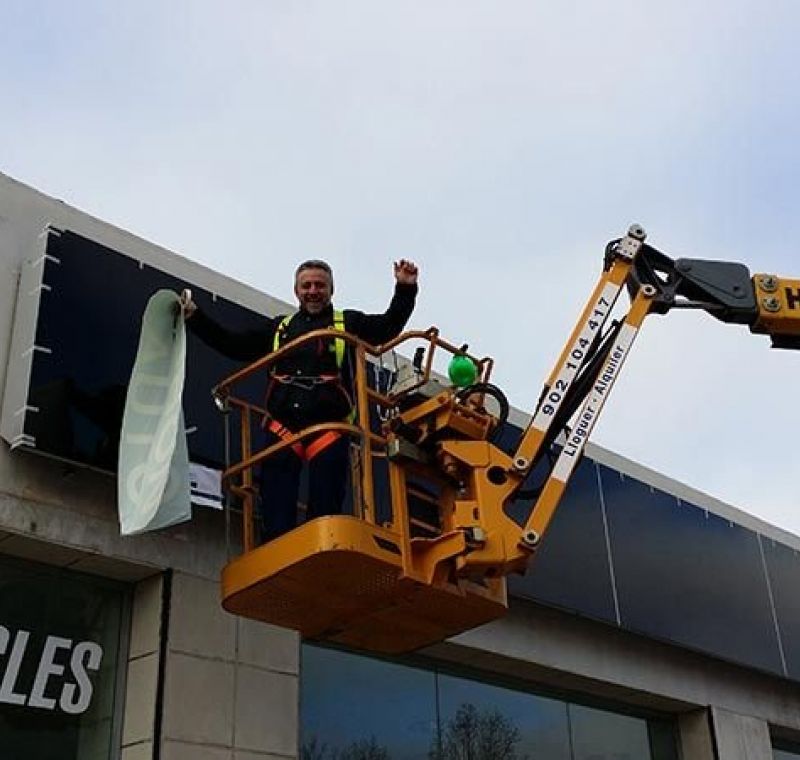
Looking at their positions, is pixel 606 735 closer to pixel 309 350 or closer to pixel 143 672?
pixel 143 672

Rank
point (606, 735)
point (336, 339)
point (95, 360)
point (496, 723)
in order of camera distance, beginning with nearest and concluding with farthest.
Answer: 1. point (336, 339)
2. point (95, 360)
3. point (496, 723)
4. point (606, 735)

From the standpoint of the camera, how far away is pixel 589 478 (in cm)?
1182

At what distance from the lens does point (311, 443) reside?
23.6ft

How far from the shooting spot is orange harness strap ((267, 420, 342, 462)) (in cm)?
713

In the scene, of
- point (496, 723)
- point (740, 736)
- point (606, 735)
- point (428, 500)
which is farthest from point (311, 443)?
point (740, 736)

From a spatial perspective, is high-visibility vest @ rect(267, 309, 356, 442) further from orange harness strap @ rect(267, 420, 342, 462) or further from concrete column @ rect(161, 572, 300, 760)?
concrete column @ rect(161, 572, 300, 760)

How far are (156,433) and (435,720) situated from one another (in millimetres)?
4453

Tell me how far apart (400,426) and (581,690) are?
581 cm

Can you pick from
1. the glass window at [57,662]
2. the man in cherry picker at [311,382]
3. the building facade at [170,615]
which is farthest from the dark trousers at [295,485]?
the glass window at [57,662]

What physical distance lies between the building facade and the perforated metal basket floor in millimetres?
1076

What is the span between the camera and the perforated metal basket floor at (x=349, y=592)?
21.4 feet

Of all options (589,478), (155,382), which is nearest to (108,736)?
(155,382)

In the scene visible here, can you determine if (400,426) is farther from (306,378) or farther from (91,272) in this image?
(91,272)

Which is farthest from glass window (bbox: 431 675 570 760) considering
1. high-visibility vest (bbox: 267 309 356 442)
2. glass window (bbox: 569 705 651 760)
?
high-visibility vest (bbox: 267 309 356 442)
